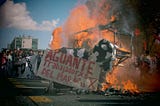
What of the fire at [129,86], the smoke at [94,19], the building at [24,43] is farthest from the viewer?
the fire at [129,86]

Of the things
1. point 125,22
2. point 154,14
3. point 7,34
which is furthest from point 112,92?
point 7,34

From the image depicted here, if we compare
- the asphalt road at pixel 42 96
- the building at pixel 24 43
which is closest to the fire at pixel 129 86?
the asphalt road at pixel 42 96

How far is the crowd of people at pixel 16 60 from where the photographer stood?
4219mm

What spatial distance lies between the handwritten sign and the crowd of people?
0.14m

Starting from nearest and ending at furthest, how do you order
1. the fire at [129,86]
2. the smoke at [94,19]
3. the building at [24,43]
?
the building at [24,43], the smoke at [94,19], the fire at [129,86]

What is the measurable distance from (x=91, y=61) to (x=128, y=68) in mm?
646

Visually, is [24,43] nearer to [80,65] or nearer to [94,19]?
[80,65]

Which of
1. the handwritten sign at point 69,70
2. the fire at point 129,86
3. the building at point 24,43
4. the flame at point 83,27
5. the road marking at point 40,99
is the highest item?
the flame at point 83,27

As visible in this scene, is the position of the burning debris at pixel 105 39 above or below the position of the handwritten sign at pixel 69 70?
above

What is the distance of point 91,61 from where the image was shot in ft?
14.0

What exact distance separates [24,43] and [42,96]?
2.64 feet

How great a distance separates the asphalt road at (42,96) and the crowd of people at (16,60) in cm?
11

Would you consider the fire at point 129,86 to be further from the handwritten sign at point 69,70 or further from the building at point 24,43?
the building at point 24,43

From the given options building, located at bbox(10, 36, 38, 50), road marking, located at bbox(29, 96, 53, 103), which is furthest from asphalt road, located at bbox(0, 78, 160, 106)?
building, located at bbox(10, 36, 38, 50)
